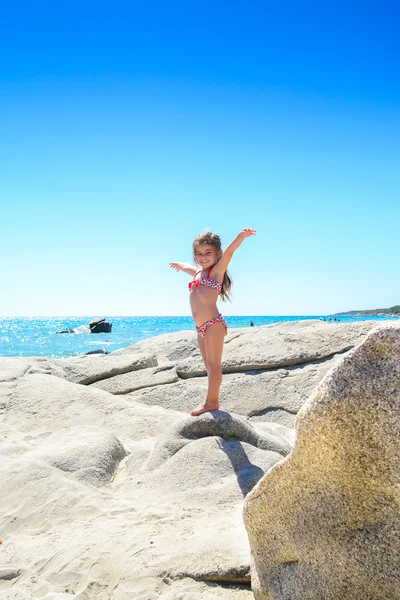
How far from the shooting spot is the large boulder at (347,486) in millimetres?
1898

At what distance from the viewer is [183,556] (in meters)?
2.83

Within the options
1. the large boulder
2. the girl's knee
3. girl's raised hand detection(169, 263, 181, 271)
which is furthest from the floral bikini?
the large boulder

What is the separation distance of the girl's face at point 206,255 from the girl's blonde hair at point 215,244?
29mm

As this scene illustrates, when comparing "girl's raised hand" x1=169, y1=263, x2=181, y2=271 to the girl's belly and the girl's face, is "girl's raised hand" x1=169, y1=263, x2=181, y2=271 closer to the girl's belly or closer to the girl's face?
the girl's face

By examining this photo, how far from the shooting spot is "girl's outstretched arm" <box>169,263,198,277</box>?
5.63 metres

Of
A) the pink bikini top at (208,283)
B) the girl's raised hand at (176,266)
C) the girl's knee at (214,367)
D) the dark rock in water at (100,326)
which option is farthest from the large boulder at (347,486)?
the dark rock in water at (100,326)

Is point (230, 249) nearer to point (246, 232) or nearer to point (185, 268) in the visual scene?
point (246, 232)

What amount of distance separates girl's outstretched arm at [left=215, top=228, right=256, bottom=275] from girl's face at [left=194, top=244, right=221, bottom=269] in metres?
0.06

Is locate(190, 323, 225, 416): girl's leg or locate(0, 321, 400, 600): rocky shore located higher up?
locate(190, 323, 225, 416): girl's leg

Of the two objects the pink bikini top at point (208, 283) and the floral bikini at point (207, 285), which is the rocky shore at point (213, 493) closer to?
the floral bikini at point (207, 285)

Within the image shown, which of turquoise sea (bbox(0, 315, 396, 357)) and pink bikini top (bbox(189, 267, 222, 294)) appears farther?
turquoise sea (bbox(0, 315, 396, 357))

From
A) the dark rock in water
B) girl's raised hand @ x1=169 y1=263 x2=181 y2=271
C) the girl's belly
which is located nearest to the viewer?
the girl's belly

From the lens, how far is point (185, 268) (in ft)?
18.8

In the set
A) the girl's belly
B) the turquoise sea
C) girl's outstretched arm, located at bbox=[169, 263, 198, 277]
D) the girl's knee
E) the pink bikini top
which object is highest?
girl's outstretched arm, located at bbox=[169, 263, 198, 277]
